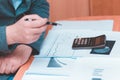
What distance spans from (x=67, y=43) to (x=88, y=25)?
194 mm

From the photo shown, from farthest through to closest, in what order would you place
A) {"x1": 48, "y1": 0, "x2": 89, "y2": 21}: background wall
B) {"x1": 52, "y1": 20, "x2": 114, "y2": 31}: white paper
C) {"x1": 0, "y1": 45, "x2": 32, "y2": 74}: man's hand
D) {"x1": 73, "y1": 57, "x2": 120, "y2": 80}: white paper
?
{"x1": 48, "y1": 0, "x2": 89, "y2": 21}: background wall, {"x1": 52, "y1": 20, "x2": 114, "y2": 31}: white paper, {"x1": 0, "y1": 45, "x2": 32, "y2": 74}: man's hand, {"x1": 73, "y1": 57, "x2": 120, "y2": 80}: white paper

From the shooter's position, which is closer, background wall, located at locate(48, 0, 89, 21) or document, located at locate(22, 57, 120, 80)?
document, located at locate(22, 57, 120, 80)

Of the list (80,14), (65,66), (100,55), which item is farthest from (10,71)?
(80,14)

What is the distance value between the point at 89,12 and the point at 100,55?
1109 millimetres

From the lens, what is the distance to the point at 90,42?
1.03m

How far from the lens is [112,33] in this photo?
1102mm

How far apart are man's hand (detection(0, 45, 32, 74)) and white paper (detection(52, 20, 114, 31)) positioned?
273 mm

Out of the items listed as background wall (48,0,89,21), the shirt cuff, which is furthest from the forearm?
background wall (48,0,89,21)

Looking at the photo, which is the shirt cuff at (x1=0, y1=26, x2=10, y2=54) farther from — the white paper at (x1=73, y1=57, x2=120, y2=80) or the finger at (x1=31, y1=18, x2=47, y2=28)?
the white paper at (x1=73, y1=57, x2=120, y2=80)

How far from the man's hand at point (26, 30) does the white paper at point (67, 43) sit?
138mm

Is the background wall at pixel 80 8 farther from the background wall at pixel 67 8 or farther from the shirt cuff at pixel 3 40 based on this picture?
the shirt cuff at pixel 3 40

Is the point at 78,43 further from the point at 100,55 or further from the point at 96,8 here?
the point at 96,8

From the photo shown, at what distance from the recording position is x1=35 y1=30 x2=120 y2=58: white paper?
98cm

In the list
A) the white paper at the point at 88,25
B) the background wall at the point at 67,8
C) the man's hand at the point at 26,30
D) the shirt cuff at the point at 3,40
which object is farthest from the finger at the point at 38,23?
the background wall at the point at 67,8
